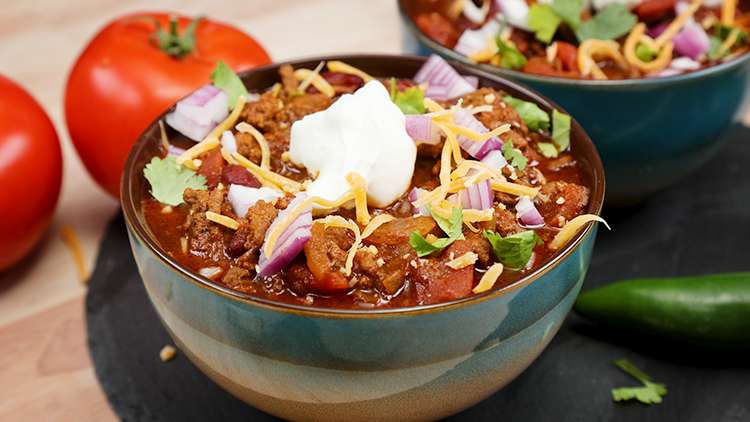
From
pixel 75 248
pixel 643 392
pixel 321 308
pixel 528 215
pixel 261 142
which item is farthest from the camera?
pixel 75 248

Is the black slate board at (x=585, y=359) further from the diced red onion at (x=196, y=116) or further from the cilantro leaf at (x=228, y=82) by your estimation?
the cilantro leaf at (x=228, y=82)

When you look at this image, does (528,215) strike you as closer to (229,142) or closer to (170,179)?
(229,142)

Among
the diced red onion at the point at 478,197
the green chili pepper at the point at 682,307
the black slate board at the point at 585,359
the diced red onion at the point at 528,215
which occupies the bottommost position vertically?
the black slate board at the point at 585,359

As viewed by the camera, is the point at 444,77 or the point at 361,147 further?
the point at 444,77

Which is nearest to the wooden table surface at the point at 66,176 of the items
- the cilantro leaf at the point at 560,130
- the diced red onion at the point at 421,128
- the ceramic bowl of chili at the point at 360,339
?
the ceramic bowl of chili at the point at 360,339

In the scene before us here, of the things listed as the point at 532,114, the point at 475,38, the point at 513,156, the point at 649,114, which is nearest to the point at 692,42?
the point at 649,114

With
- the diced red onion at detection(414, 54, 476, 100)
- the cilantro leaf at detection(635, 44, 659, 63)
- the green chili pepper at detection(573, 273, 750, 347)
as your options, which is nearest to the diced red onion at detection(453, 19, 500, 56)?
the diced red onion at detection(414, 54, 476, 100)
